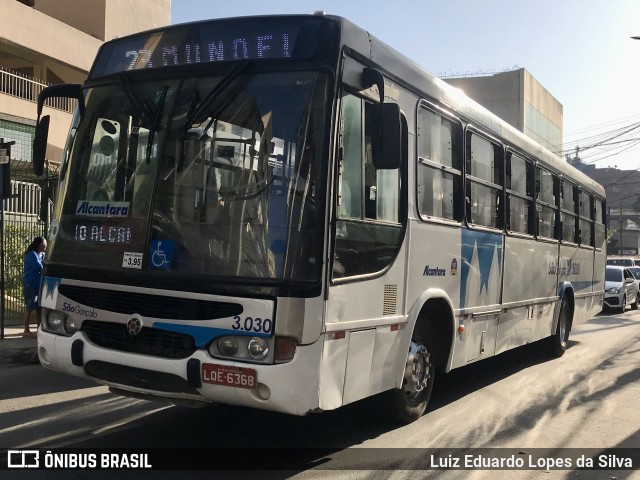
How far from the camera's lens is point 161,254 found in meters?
4.61

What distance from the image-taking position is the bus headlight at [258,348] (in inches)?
169

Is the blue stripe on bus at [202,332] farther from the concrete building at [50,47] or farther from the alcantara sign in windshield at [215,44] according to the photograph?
the concrete building at [50,47]

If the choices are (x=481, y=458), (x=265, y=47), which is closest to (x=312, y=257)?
(x=265, y=47)

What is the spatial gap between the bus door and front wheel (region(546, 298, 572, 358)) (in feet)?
20.3

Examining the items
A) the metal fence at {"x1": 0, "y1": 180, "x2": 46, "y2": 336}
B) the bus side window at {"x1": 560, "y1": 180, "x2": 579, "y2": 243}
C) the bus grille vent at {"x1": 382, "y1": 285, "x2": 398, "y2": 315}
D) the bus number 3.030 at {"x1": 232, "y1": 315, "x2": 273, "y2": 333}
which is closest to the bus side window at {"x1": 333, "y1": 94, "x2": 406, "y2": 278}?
the bus grille vent at {"x1": 382, "y1": 285, "x2": 398, "y2": 315}

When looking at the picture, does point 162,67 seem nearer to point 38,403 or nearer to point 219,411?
point 219,411

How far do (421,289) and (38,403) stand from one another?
415 cm

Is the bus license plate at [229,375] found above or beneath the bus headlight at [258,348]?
beneath

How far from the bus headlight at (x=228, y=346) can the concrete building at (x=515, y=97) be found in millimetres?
53300

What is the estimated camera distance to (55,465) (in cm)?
470

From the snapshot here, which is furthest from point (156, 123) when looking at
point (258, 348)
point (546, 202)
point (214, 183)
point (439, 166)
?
point (546, 202)

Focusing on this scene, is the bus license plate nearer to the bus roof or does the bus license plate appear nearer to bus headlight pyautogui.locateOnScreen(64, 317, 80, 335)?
bus headlight pyautogui.locateOnScreen(64, 317, 80, 335)

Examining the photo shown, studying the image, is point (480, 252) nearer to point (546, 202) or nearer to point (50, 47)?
point (546, 202)

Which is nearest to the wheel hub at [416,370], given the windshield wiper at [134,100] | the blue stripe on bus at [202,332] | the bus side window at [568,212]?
the blue stripe on bus at [202,332]
